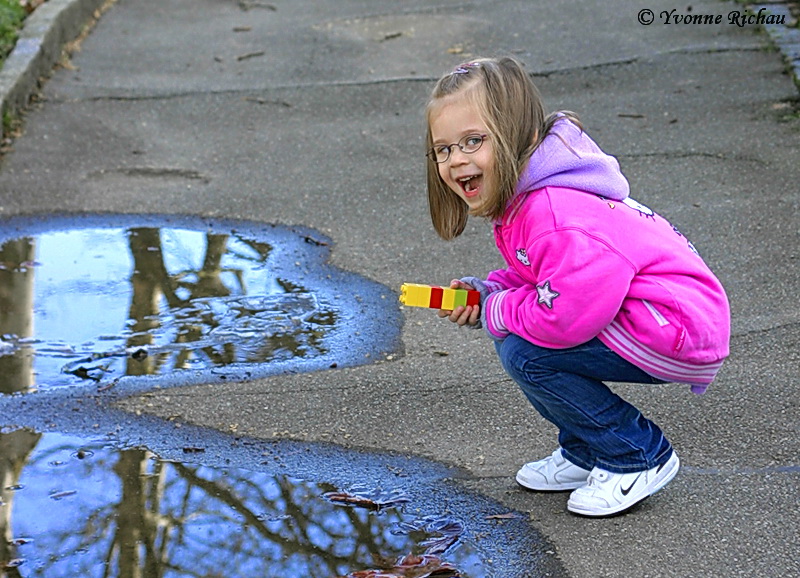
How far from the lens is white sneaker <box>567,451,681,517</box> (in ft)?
10.1

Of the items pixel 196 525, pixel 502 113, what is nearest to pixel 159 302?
pixel 196 525

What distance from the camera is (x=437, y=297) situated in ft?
9.94

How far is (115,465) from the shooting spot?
3.54 meters

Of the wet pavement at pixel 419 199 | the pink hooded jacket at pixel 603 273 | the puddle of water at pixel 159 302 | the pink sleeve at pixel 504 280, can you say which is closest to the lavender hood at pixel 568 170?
the pink hooded jacket at pixel 603 273

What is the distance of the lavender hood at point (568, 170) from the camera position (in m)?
2.85

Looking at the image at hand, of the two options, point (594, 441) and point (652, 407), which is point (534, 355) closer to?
point (594, 441)

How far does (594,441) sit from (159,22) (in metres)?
8.22

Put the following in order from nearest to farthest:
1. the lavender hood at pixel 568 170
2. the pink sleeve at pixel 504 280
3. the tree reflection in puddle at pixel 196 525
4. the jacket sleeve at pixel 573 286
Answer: the jacket sleeve at pixel 573 286 → the lavender hood at pixel 568 170 → the tree reflection in puddle at pixel 196 525 → the pink sleeve at pixel 504 280

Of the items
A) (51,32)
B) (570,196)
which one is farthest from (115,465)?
(51,32)

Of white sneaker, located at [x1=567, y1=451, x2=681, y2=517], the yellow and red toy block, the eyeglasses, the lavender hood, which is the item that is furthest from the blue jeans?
the eyeglasses

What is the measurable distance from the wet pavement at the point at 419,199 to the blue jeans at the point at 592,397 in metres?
0.18

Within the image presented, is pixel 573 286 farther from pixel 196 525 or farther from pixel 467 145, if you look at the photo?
pixel 196 525

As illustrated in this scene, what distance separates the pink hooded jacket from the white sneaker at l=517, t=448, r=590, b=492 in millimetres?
479

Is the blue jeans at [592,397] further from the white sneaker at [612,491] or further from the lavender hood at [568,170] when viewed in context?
the lavender hood at [568,170]
